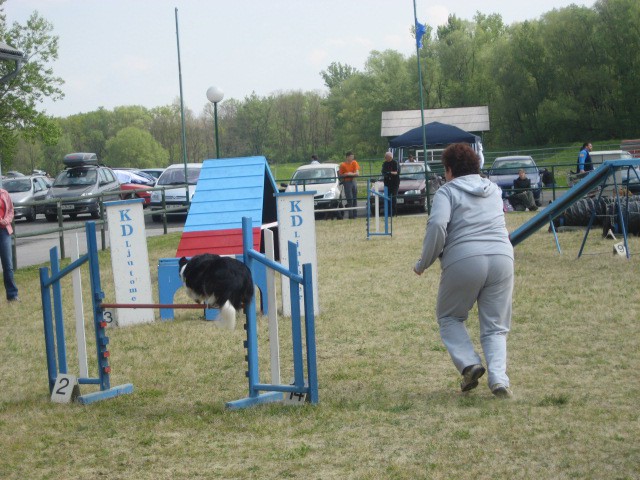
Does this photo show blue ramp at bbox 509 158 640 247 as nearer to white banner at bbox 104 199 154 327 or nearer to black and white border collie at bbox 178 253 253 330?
white banner at bbox 104 199 154 327

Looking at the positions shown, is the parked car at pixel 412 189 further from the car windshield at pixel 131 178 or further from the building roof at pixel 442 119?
the building roof at pixel 442 119

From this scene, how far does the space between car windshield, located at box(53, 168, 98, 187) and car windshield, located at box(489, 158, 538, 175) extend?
1315cm

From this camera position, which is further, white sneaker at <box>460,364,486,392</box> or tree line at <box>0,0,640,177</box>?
tree line at <box>0,0,640,177</box>

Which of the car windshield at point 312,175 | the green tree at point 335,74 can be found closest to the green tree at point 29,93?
the car windshield at point 312,175

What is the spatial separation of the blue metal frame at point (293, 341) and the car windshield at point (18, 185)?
30264mm

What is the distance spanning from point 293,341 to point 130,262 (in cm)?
460

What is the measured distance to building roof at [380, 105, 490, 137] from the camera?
43312 mm

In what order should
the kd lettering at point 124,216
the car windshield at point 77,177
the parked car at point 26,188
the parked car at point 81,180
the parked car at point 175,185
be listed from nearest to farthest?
Result: the kd lettering at point 124,216 → the parked car at point 175,185 → the parked car at point 81,180 → the car windshield at point 77,177 → the parked car at point 26,188

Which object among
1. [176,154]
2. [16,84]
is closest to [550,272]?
[16,84]

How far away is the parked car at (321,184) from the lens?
25.7m

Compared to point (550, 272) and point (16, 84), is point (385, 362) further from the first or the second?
point (16, 84)

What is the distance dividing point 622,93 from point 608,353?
58.0 metres

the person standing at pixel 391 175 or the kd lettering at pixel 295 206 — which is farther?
the person standing at pixel 391 175

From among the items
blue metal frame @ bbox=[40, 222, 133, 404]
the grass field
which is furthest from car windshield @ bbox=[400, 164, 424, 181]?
blue metal frame @ bbox=[40, 222, 133, 404]
